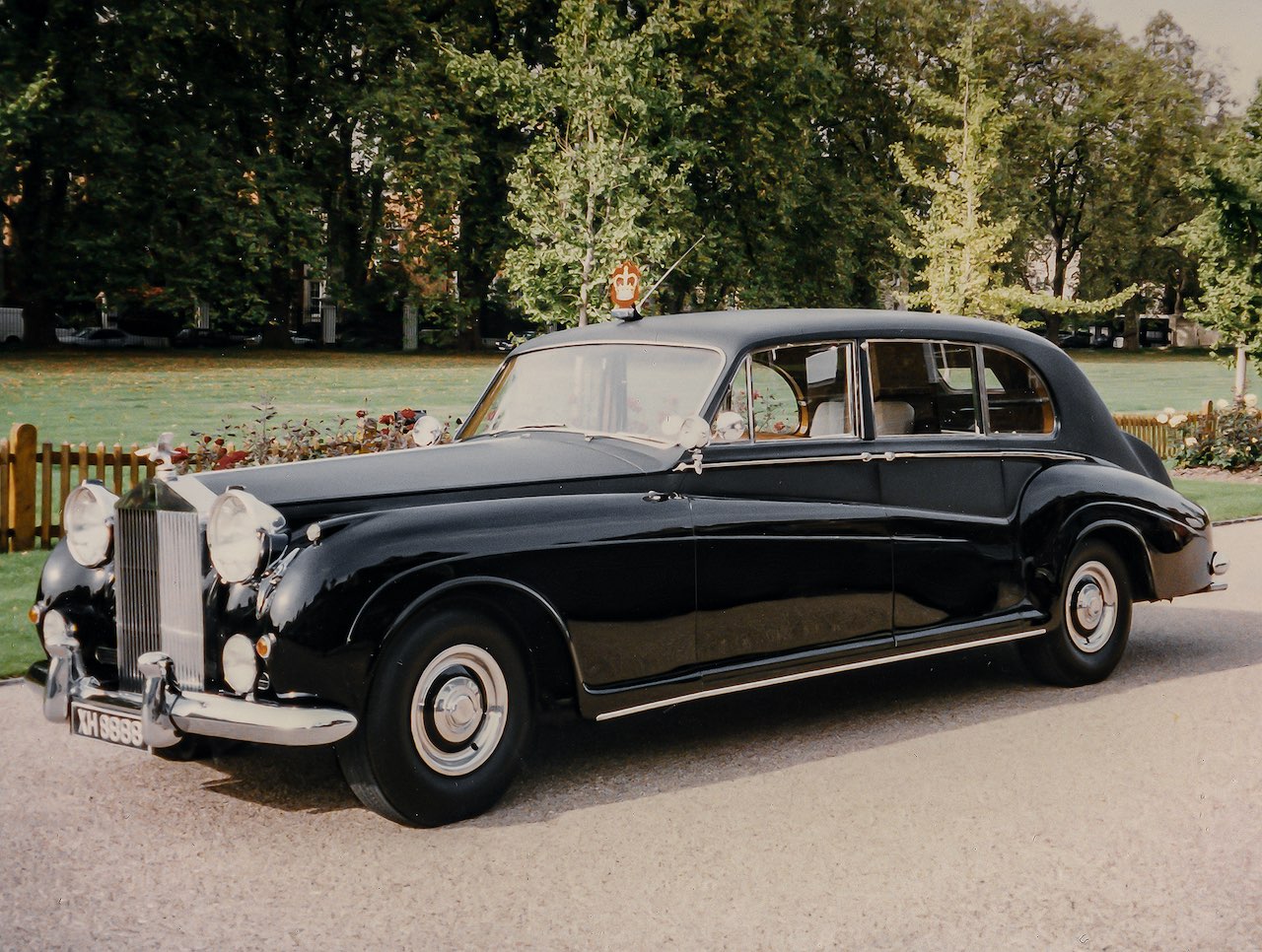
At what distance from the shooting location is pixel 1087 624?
6902mm

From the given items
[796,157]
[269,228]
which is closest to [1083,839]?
[269,228]

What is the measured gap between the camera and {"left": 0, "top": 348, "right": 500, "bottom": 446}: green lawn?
22.5m

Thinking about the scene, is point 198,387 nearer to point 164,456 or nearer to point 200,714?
point 164,456

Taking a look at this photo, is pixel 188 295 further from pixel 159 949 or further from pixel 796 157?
pixel 159 949

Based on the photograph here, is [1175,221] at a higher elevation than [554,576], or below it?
higher

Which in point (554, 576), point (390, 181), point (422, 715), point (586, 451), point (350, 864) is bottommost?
point (350, 864)

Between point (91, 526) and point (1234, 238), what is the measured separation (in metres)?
19.8

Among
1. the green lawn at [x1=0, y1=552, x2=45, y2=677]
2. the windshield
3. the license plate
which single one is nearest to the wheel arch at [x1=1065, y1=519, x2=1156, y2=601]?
→ the windshield

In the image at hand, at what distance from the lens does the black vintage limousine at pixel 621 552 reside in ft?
14.9

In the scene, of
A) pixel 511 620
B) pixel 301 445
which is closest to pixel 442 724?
pixel 511 620

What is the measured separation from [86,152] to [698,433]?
32.4 metres

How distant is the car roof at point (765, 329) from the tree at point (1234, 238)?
51.9 feet

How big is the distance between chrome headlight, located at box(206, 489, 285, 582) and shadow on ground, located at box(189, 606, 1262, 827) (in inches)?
38.0

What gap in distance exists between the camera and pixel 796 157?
39.1m
